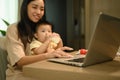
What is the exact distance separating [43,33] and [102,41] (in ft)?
2.34

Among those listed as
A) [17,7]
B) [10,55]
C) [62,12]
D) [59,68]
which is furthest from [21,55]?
[17,7]

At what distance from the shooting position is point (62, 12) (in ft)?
8.71

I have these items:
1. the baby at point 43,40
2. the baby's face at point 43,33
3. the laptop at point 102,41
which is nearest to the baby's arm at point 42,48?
the baby at point 43,40

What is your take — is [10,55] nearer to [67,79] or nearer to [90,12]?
[67,79]

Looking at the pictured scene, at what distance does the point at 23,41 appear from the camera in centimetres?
142

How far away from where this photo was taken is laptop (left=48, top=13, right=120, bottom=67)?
2.63ft

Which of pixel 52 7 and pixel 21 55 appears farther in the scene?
pixel 52 7

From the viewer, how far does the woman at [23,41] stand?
4.15ft

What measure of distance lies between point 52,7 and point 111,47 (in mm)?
1839

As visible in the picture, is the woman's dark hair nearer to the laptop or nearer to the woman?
the woman

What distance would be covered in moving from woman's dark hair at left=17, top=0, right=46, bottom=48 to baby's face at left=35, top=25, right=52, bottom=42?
47 mm

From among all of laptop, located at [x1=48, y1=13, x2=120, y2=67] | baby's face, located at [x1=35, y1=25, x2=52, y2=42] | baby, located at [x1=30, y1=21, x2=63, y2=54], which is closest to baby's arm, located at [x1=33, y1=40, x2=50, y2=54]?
baby, located at [x1=30, y1=21, x2=63, y2=54]

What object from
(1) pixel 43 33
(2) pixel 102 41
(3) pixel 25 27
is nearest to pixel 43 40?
(1) pixel 43 33

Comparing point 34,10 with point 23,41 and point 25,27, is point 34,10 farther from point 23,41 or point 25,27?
point 23,41
